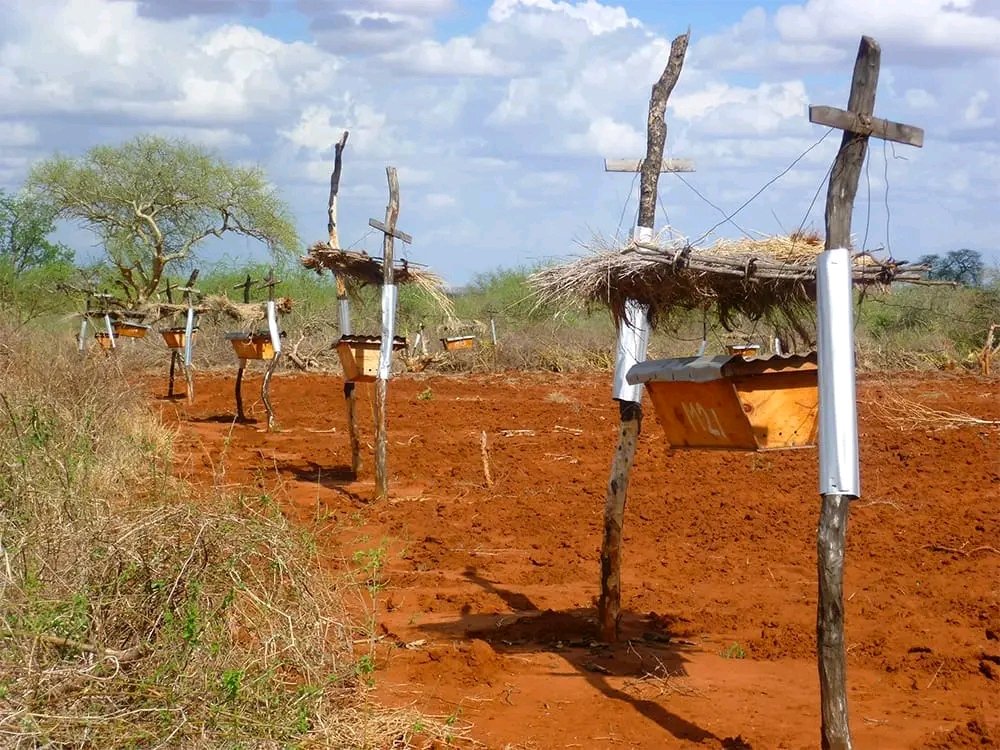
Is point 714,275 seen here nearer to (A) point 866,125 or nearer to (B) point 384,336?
(A) point 866,125

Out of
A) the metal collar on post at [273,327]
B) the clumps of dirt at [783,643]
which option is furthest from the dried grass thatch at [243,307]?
the clumps of dirt at [783,643]

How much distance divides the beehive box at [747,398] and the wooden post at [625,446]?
1.18m

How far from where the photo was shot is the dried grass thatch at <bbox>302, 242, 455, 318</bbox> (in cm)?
1376

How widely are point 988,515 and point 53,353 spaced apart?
407 inches

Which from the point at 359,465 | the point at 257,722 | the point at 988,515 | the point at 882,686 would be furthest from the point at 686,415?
the point at 359,465

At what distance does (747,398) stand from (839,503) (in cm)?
93

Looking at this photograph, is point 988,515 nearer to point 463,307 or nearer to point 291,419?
point 291,419

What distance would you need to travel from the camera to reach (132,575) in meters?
5.86

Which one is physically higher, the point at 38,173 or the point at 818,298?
the point at 38,173

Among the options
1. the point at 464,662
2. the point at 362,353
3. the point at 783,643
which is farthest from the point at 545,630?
the point at 362,353

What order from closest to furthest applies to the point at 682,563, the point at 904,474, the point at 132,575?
1. the point at 132,575
2. the point at 682,563
3. the point at 904,474

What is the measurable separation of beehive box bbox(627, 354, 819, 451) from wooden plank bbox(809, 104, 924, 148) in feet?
3.93

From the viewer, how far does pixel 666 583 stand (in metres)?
9.68

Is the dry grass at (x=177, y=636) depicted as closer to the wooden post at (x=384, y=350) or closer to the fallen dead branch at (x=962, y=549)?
the fallen dead branch at (x=962, y=549)
